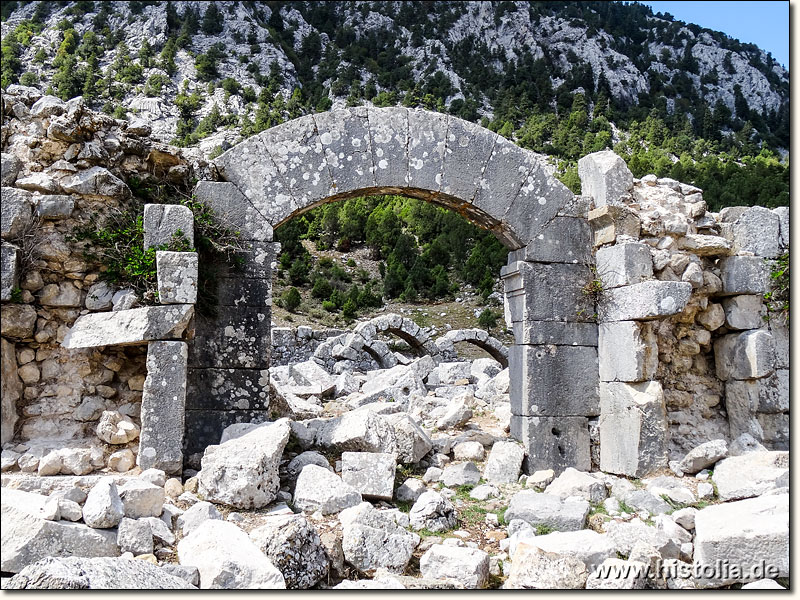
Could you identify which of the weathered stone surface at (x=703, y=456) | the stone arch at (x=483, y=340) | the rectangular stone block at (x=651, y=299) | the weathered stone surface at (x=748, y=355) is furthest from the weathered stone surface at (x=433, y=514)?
the stone arch at (x=483, y=340)

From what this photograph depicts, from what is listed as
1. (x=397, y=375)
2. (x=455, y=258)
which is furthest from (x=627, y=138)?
(x=397, y=375)

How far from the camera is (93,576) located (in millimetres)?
2703

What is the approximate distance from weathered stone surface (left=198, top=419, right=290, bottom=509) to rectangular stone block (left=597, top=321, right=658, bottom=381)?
10.3 ft

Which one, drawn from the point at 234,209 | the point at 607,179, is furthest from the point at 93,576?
the point at 607,179

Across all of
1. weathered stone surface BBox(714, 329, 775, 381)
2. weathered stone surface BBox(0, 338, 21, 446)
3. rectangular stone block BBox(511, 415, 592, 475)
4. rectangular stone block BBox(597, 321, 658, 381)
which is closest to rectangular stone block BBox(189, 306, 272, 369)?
weathered stone surface BBox(0, 338, 21, 446)

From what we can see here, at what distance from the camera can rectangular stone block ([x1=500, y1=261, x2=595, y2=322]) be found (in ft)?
20.0

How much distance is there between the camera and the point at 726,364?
6027mm

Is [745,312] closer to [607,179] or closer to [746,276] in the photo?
[746,276]

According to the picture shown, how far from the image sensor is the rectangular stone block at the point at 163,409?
478 cm

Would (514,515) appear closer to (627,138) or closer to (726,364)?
(726,364)

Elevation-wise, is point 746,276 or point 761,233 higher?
point 761,233

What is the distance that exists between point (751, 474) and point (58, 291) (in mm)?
5672

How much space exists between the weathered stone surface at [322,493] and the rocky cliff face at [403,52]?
29.2 meters

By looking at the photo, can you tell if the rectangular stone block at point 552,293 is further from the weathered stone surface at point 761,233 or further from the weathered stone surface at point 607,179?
the weathered stone surface at point 761,233
